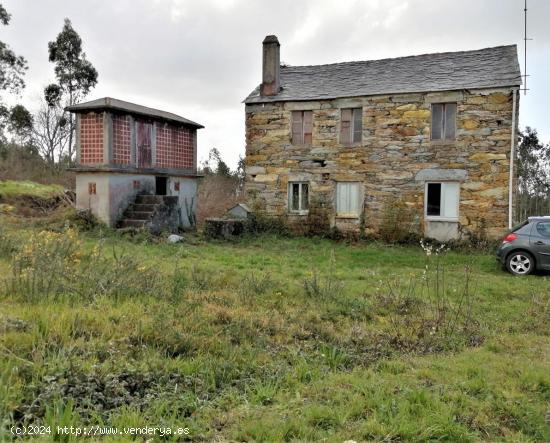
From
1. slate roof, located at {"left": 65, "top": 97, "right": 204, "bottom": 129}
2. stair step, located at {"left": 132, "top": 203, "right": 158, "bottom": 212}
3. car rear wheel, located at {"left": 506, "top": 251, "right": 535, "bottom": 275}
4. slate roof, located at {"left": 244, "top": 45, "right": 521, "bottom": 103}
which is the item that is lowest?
car rear wheel, located at {"left": 506, "top": 251, "right": 535, "bottom": 275}

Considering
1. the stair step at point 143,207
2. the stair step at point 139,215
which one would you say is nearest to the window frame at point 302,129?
the stair step at point 143,207

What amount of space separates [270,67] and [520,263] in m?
11.4

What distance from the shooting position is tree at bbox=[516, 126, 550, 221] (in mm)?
29844

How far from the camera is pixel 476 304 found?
757 centimetres

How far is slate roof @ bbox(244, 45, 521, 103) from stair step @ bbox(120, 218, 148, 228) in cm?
628

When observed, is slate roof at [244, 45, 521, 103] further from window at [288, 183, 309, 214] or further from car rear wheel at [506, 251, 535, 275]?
car rear wheel at [506, 251, 535, 275]

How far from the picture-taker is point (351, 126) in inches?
655

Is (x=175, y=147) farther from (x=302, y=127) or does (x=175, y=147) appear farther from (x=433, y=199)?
(x=433, y=199)

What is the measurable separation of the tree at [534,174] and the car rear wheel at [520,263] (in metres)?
21.4

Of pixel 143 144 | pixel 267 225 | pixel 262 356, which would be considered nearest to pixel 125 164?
pixel 143 144

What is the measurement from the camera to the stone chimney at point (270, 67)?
17.7 meters

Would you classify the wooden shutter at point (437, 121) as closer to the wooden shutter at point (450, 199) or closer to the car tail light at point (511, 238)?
the wooden shutter at point (450, 199)

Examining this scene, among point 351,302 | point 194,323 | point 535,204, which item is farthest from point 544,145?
point 194,323

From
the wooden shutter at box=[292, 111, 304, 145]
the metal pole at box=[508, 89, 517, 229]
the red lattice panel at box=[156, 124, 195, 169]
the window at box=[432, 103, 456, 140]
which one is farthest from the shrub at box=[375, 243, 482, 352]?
the red lattice panel at box=[156, 124, 195, 169]
